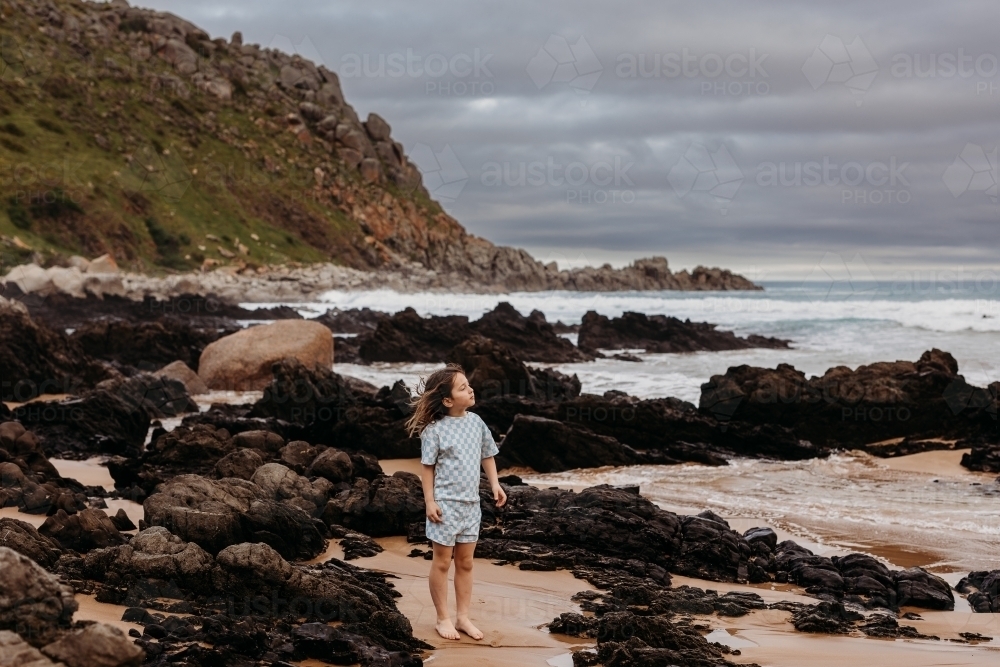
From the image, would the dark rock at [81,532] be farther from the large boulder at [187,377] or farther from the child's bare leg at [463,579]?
the large boulder at [187,377]

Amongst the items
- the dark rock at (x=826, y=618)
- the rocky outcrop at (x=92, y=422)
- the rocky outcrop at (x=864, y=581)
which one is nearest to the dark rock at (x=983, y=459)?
the rocky outcrop at (x=864, y=581)

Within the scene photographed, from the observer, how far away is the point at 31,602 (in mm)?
4117

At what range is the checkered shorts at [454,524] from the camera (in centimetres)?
571

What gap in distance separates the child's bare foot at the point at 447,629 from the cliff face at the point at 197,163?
5772 centimetres

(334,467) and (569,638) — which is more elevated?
(334,467)

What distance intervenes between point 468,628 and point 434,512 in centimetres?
65

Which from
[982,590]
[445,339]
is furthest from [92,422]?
[445,339]

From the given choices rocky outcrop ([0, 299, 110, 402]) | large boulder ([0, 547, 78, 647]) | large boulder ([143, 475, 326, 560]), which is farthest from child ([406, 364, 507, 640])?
rocky outcrop ([0, 299, 110, 402])

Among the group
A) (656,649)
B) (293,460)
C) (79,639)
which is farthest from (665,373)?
(79,639)

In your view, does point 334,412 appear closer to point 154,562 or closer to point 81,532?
point 81,532

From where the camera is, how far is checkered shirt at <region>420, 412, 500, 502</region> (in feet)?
18.9

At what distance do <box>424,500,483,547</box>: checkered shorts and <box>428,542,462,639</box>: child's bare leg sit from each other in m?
0.06

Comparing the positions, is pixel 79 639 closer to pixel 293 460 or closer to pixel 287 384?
pixel 293 460

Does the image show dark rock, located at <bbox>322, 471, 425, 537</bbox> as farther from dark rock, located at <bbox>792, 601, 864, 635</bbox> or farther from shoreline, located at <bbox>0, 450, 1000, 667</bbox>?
dark rock, located at <bbox>792, 601, 864, 635</bbox>
